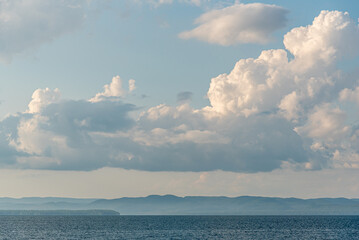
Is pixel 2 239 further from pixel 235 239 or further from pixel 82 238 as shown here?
pixel 235 239

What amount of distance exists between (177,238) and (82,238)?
31068 millimetres

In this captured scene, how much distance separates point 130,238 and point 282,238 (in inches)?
1957

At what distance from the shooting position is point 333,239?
15612 centimetres

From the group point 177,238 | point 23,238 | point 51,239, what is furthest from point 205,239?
point 23,238

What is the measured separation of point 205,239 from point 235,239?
32.8 feet

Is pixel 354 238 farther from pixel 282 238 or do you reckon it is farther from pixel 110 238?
pixel 110 238

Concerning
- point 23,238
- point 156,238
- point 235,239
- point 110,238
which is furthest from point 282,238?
point 23,238

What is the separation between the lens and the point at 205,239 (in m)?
154

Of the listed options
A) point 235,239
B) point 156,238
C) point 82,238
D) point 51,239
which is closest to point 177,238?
point 156,238

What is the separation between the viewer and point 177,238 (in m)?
157

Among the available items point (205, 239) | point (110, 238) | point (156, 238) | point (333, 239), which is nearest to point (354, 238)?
point (333, 239)

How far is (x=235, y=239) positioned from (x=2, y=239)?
7550 cm

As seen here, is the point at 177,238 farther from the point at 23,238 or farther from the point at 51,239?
the point at 23,238

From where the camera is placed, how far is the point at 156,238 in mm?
158250
